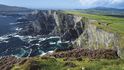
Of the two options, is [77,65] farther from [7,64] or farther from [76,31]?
[76,31]

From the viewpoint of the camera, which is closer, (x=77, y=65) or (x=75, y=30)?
(x=77, y=65)

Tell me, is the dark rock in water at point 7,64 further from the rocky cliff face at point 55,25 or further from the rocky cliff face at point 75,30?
the rocky cliff face at point 55,25

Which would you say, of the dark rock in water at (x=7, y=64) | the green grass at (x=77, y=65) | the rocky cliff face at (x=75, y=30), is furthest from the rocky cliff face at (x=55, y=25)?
the green grass at (x=77, y=65)

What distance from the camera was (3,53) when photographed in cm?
8719

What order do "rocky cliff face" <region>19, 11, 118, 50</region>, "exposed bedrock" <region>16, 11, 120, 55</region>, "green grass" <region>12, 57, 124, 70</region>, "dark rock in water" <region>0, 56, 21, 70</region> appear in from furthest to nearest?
"rocky cliff face" <region>19, 11, 118, 50</region> → "exposed bedrock" <region>16, 11, 120, 55</region> → "dark rock in water" <region>0, 56, 21, 70</region> → "green grass" <region>12, 57, 124, 70</region>

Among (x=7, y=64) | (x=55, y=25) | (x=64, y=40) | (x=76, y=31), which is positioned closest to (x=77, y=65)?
(x=7, y=64)

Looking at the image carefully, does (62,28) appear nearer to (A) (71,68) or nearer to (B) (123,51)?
(B) (123,51)

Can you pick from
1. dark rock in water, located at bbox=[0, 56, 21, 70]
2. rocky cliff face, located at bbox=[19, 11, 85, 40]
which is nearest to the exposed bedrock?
rocky cliff face, located at bbox=[19, 11, 85, 40]

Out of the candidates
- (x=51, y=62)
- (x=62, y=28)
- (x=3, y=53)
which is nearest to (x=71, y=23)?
(x=62, y=28)

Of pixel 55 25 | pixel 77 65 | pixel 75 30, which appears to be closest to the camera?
pixel 77 65

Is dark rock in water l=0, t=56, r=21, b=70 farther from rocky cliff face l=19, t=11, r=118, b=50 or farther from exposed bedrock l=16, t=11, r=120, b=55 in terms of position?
rocky cliff face l=19, t=11, r=118, b=50

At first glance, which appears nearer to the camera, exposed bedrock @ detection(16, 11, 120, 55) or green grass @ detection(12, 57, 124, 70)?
green grass @ detection(12, 57, 124, 70)

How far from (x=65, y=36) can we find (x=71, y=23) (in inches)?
670

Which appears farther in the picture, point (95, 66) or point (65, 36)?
point (65, 36)
